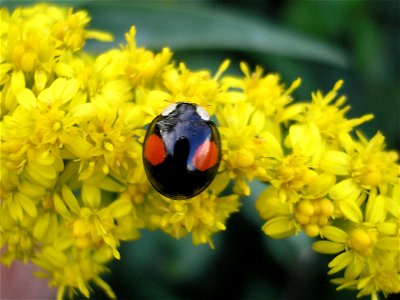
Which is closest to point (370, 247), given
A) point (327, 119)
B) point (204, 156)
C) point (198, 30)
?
point (327, 119)

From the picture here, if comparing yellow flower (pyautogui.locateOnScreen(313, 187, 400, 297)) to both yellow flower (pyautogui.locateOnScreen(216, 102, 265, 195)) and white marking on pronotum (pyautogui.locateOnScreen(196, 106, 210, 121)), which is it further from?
white marking on pronotum (pyautogui.locateOnScreen(196, 106, 210, 121))

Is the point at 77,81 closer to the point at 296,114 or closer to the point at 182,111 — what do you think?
the point at 182,111

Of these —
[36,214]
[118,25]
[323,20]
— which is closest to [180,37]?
[118,25]

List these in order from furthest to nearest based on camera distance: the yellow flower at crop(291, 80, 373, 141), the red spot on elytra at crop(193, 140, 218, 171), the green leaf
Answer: the green leaf, the yellow flower at crop(291, 80, 373, 141), the red spot on elytra at crop(193, 140, 218, 171)

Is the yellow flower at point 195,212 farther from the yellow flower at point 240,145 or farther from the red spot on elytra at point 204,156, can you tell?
the red spot on elytra at point 204,156

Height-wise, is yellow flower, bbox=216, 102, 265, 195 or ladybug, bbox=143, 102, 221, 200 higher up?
yellow flower, bbox=216, 102, 265, 195

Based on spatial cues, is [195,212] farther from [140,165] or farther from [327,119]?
[327,119]

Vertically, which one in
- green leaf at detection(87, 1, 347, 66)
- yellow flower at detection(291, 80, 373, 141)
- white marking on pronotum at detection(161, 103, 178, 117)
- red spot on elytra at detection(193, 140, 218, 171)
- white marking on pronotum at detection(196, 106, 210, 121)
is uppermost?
green leaf at detection(87, 1, 347, 66)

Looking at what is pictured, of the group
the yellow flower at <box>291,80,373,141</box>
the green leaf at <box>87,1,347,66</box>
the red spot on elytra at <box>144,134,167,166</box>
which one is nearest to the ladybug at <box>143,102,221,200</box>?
the red spot on elytra at <box>144,134,167,166</box>
